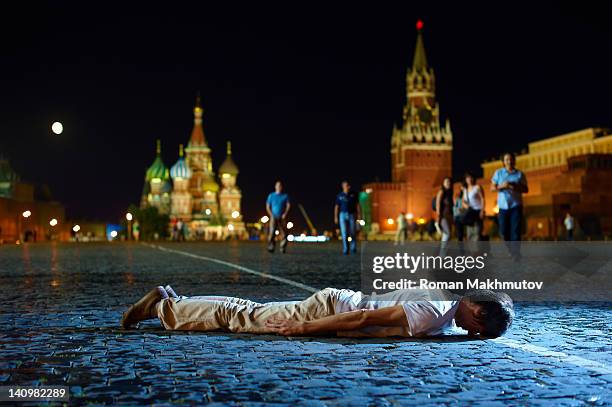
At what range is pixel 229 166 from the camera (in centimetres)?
13650

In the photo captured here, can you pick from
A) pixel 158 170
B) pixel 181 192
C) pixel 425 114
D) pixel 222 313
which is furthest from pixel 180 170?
pixel 222 313

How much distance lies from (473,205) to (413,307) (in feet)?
33.0

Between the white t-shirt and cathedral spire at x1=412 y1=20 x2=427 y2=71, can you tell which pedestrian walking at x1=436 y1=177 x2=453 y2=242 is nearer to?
the white t-shirt

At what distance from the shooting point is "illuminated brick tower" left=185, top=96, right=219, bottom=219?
134875mm

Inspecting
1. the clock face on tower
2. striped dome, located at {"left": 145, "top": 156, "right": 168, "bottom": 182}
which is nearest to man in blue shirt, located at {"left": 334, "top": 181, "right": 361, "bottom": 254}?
the clock face on tower

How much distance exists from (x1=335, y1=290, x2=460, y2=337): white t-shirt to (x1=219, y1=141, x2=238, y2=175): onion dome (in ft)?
430

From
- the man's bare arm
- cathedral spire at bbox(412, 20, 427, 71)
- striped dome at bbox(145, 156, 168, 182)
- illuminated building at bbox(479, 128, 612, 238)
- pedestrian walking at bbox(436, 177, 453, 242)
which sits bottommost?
the man's bare arm

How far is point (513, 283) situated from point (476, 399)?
6.09 meters

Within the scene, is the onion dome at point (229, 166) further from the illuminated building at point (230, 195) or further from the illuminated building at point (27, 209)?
the illuminated building at point (27, 209)

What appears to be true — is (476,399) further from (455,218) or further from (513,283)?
(455,218)

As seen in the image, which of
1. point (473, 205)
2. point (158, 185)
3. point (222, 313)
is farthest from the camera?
point (158, 185)

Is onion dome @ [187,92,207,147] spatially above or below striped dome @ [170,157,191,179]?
above

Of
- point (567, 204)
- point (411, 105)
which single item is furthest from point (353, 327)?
point (411, 105)

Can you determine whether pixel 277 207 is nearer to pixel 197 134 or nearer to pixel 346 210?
pixel 346 210
